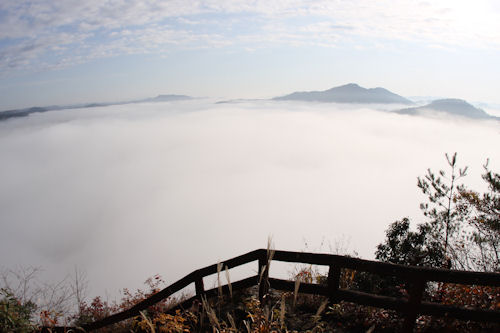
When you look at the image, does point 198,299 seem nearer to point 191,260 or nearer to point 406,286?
point 406,286

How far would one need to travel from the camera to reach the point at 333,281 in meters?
3.99

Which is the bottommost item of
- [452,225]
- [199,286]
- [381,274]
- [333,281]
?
[452,225]

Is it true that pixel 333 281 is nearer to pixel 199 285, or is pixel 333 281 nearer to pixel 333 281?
pixel 333 281

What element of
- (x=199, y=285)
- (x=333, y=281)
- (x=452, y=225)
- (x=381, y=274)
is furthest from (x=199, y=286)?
(x=452, y=225)

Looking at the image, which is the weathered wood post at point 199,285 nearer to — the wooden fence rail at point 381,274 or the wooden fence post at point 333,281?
the wooden fence rail at point 381,274

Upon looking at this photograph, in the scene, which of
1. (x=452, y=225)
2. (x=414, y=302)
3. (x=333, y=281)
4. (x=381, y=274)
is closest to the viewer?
(x=414, y=302)

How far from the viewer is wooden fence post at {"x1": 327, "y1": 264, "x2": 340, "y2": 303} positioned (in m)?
3.90

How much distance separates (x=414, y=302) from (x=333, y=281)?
836 mm

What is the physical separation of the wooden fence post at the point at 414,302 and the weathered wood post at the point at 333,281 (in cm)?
74

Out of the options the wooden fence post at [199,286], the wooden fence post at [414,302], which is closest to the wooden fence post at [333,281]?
the wooden fence post at [414,302]

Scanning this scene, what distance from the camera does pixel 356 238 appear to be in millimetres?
190875

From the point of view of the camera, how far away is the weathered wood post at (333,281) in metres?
3.89

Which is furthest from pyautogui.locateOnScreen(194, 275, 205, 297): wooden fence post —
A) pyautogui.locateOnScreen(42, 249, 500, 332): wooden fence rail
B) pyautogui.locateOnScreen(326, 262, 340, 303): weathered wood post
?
pyautogui.locateOnScreen(326, 262, 340, 303): weathered wood post

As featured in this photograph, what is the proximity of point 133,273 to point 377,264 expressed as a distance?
18182 centimetres
